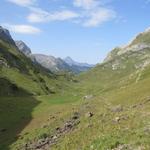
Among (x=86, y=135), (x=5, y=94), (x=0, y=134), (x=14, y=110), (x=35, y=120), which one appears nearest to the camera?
(x=86, y=135)

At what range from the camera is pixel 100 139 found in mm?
33656

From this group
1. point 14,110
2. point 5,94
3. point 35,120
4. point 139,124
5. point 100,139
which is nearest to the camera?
point 100,139

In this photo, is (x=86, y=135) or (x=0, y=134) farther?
(x=0, y=134)

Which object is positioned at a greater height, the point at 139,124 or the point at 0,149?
the point at 139,124

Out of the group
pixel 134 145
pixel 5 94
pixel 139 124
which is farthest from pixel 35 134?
pixel 5 94

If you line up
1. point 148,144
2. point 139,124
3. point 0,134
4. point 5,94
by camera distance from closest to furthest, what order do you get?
1. point 148,144
2. point 139,124
3. point 0,134
4. point 5,94

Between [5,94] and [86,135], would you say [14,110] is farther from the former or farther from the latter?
[5,94]

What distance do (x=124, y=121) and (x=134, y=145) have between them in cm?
1729

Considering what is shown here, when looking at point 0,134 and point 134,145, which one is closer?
point 134,145

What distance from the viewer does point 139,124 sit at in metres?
39.6

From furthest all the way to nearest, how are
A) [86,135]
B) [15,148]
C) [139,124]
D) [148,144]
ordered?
[15,148], [86,135], [139,124], [148,144]

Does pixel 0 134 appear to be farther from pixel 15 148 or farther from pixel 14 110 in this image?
pixel 14 110

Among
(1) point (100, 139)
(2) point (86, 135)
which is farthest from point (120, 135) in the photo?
(2) point (86, 135)

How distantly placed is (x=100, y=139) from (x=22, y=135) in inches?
1284
